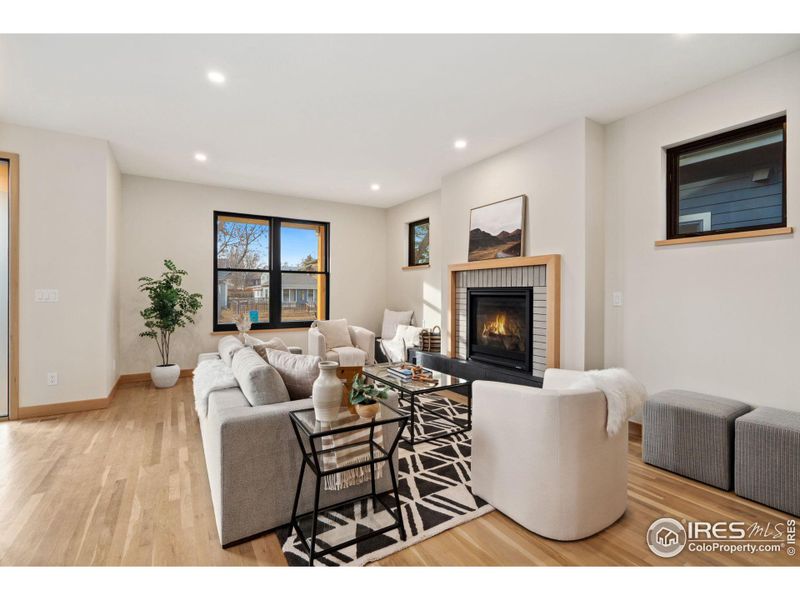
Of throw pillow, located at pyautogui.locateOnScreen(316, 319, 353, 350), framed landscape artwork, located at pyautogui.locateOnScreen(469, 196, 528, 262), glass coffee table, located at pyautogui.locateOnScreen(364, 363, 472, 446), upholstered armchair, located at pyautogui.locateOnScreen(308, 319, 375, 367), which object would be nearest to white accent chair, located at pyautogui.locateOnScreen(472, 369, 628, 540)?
glass coffee table, located at pyautogui.locateOnScreen(364, 363, 472, 446)

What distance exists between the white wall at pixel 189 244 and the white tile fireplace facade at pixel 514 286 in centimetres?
249

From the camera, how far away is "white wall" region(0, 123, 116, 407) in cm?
351

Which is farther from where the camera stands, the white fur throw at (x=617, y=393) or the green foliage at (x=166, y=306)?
the green foliage at (x=166, y=306)

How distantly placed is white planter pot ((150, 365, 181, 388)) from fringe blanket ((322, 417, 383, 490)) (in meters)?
3.72

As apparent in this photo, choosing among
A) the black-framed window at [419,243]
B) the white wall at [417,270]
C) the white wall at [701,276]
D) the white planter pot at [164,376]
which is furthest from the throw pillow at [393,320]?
the white wall at [701,276]

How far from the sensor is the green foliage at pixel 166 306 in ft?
15.1

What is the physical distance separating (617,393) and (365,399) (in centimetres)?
121

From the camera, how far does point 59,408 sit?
3.65 m

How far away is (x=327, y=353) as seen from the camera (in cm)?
512

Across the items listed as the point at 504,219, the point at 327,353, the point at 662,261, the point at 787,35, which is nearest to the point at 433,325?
the point at 327,353

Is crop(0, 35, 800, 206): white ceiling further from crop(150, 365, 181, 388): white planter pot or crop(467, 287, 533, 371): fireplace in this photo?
crop(150, 365, 181, 388): white planter pot

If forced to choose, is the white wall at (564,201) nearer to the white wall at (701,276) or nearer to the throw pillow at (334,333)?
the white wall at (701,276)

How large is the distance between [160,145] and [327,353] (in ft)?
9.81
